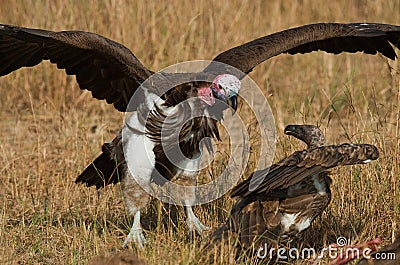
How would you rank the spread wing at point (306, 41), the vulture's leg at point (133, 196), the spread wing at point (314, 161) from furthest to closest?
the spread wing at point (306, 41)
the vulture's leg at point (133, 196)
the spread wing at point (314, 161)

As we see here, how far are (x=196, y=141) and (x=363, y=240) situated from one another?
1.34 meters

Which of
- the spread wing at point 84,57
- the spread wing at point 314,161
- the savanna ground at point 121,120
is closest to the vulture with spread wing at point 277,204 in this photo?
the spread wing at point 314,161

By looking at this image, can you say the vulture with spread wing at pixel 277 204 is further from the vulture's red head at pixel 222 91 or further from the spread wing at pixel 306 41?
the spread wing at pixel 306 41

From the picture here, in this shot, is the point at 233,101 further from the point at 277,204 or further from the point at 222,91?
the point at 277,204

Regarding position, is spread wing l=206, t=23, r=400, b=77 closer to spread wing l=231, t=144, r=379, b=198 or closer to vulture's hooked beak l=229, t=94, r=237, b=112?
vulture's hooked beak l=229, t=94, r=237, b=112

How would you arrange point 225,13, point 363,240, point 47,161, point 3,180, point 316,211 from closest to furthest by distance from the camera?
point 316,211
point 363,240
point 3,180
point 47,161
point 225,13

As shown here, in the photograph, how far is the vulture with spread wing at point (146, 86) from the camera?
575 cm

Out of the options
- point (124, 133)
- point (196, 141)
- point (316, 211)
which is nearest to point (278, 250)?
point (316, 211)

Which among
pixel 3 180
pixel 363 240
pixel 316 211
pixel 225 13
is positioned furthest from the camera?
pixel 225 13

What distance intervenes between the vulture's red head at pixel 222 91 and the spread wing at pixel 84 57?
1.40 ft

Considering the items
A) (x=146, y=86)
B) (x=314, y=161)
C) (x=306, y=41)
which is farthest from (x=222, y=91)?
(x=314, y=161)

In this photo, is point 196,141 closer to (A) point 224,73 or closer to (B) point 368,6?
(A) point 224,73

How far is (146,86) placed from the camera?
5.86 metres

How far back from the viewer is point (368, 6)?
11352 mm
